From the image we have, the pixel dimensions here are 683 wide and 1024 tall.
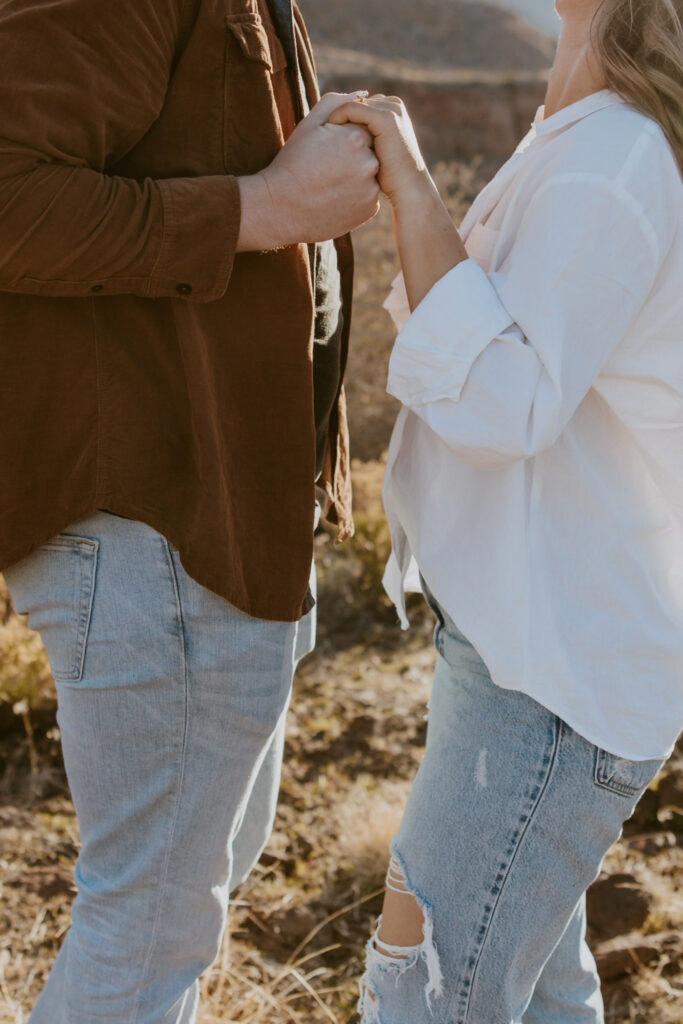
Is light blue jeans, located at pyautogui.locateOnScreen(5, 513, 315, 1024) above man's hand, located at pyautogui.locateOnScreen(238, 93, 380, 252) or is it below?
below

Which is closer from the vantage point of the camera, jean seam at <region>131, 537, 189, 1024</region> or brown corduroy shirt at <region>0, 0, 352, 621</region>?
brown corduroy shirt at <region>0, 0, 352, 621</region>

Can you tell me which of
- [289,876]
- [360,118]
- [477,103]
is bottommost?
[477,103]

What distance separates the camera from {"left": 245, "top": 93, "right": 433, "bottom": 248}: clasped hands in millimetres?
1369

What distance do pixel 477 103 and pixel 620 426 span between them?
16.3 metres

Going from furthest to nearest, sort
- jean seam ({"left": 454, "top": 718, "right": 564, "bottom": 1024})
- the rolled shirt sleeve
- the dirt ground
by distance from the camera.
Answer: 1. the dirt ground
2. jean seam ({"left": 454, "top": 718, "right": 564, "bottom": 1024})
3. the rolled shirt sleeve

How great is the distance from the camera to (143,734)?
4.67 feet

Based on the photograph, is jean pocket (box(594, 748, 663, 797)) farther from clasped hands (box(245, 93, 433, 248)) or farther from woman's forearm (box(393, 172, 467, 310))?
clasped hands (box(245, 93, 433, 248))

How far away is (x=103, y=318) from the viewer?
4.48 feet

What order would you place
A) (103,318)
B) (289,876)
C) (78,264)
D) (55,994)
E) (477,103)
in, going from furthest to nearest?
(477,103) → (289,876) → (55,994) → (103,318) → (78,264)

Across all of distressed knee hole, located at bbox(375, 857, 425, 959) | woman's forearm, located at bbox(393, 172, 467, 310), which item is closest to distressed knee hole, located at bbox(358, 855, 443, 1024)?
distressed knee hole, located at bbox(375, 857, 425, 959)

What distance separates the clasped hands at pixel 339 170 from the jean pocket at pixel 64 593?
485mm

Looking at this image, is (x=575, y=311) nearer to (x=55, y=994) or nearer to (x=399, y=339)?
(x=399, y=339)

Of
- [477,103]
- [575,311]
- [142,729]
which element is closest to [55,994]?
[142,729]

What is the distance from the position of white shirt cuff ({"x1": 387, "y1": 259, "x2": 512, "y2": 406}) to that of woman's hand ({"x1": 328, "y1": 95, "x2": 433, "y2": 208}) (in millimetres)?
152
